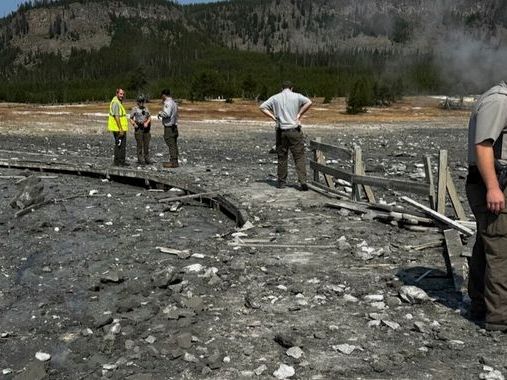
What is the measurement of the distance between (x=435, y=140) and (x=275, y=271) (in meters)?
25.0

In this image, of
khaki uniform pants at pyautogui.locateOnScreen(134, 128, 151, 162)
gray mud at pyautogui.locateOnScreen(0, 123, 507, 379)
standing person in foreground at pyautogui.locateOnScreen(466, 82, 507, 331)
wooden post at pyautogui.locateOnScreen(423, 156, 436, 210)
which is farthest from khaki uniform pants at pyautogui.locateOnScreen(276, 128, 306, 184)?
standing person in foreground at pyautogui.locateOnScreen(466, 82, 507, 331)

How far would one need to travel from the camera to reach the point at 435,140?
98.0 ft

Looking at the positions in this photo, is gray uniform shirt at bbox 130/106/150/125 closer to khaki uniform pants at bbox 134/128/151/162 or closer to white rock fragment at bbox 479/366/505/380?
khaki uniform pants at bbox 134/128/151/162

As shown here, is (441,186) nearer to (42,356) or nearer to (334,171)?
(334,171)

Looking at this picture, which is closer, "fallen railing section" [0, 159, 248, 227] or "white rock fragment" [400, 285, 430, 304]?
"white rock fragment" [400, 285, 430, 304]

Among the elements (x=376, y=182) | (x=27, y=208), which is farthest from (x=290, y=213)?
(x=27, y=208)

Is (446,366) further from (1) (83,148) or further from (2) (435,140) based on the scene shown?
(2) (435,140)

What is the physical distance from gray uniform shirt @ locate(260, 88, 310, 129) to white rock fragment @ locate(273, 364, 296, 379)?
7408mm

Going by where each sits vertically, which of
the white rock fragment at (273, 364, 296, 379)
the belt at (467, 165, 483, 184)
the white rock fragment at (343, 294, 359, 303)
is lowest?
the white rock fragment at (273, 364, 296, 379)

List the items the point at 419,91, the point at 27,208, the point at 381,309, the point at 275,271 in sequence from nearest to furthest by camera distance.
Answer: the point at 381,309
the point at 275,271
the point at 27,208
the point at 419,91

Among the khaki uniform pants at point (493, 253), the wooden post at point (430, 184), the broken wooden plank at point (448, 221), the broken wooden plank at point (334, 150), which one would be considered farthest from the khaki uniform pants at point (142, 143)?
the khaki uniform pants at point (493, 253)

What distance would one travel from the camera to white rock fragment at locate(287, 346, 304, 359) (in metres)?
4.63

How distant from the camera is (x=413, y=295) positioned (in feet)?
18.7

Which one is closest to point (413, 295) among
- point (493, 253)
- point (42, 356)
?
point (493, 253)
